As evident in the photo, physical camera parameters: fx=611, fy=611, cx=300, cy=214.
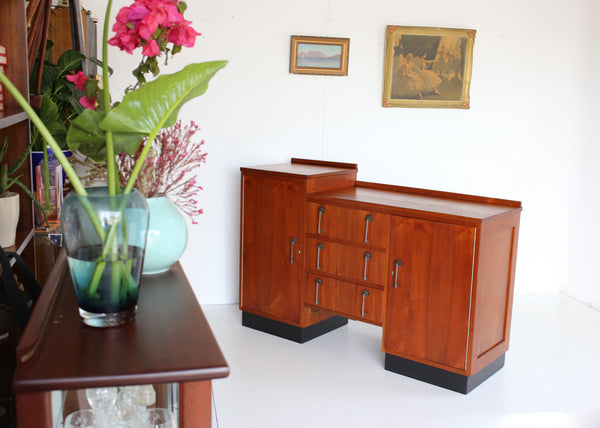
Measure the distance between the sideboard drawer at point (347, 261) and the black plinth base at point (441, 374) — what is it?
461mm

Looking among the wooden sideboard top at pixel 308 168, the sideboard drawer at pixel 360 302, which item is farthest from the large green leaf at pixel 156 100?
the wooden sideboard top at pixel 308 168

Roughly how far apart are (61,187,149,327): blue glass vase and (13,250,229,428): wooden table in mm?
42

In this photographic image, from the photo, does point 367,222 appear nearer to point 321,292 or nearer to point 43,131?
point 321,292

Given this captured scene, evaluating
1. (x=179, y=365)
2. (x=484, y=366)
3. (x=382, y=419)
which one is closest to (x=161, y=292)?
(x=179, y=365)

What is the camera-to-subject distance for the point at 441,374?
3242 mm

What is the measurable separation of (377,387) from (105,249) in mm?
2420

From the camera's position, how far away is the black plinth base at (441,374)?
3.19 metres

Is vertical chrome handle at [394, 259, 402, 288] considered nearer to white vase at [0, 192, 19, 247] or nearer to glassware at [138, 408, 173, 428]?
white vase at [0, 192, 19, 247]

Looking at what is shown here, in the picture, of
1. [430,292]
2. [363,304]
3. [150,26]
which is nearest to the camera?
[150,26]

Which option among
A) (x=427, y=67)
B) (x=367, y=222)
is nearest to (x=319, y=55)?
(x=427, y=67)

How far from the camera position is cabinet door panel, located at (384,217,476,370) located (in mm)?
3080

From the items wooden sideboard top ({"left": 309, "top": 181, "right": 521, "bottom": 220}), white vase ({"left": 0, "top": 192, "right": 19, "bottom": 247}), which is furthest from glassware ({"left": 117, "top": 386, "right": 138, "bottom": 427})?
wooden sideboard top ({"left": 309, "top": 181, "right": 521, "bottom": 220})

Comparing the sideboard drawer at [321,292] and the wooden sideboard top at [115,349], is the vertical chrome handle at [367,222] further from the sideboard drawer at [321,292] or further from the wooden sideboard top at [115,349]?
the wooden sideboard top at [115,349]

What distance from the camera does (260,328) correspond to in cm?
405
